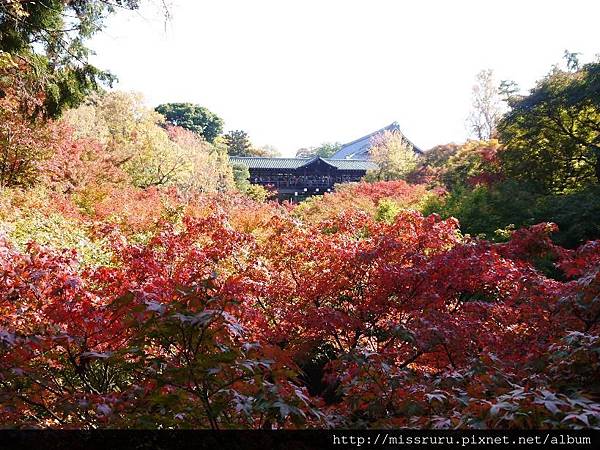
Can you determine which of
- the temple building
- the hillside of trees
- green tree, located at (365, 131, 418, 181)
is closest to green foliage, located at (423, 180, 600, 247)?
the hillside of trees

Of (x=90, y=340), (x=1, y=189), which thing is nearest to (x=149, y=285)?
(x=90, y=340)

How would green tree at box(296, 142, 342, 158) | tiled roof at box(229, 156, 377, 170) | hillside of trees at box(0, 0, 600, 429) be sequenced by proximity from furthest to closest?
green tree at box(296, 142, 342, 158) → tiled roof at box(229, 156, 377, 170) → hillside of trees at box(0, 0, 600, 429)

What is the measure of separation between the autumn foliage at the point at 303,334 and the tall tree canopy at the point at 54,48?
527 cm

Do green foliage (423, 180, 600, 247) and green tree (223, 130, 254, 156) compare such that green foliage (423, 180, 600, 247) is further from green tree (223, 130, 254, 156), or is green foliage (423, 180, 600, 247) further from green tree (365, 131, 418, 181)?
green tree (223, 130, 254, 156)

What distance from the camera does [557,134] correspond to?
13898 mm

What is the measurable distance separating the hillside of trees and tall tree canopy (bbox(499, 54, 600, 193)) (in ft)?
0.18

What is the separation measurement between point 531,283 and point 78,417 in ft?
12.4

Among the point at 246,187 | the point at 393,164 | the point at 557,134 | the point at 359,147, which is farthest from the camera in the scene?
the point at 359,147

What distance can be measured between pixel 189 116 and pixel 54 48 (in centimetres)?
3365

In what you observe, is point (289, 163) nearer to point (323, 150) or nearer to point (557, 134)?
point (557, 134)

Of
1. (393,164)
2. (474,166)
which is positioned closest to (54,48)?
(474,166)

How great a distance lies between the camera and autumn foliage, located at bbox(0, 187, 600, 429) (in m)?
2.16

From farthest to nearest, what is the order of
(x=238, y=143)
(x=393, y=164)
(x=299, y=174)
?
(x=238, y=143) < (x=299, y=174) < (x=393, y=164)

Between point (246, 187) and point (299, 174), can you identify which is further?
point (299, 174)
